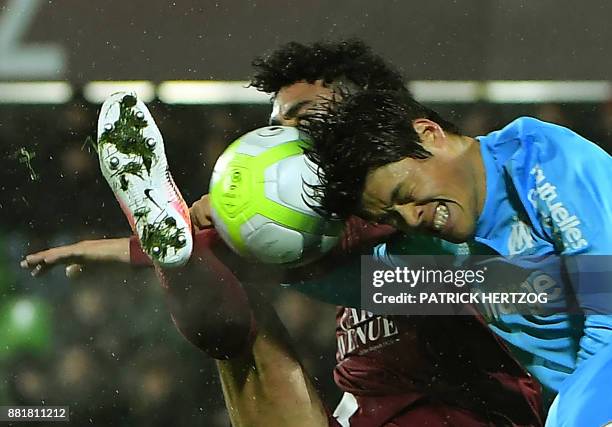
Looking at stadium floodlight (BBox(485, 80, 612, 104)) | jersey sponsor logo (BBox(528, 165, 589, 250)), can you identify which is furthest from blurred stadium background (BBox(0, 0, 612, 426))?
jersey sponsor logo (BBox(528, 165, 589, 250))

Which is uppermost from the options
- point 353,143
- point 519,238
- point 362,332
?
point 353,143

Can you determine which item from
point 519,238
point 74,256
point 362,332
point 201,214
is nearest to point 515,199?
point 519,238

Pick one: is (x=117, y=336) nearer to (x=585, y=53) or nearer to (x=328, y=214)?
(x=328, y=214)

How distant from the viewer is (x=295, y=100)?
47.3 inches

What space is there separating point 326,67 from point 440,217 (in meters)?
0.27

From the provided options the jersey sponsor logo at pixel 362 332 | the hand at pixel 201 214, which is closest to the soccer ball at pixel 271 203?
the hand at pixel 201 214

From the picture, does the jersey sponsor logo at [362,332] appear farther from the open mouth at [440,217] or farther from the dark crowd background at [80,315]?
the open mouth at [440,217]

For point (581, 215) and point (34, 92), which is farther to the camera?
point (34, 92)

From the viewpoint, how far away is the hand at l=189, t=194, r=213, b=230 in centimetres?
120

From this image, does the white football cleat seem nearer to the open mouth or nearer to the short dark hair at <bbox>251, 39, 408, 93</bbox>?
the short dark hair at <bbox>251, 39, 408, 93</bbox>

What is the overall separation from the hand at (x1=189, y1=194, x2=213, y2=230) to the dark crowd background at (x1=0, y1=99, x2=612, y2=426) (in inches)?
4.5

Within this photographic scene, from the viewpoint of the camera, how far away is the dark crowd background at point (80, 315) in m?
1.24

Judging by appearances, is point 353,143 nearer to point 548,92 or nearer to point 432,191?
point 432,191

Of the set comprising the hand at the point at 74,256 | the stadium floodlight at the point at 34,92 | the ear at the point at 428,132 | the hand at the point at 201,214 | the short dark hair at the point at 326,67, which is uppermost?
the short dark hair at the point at 326,67
